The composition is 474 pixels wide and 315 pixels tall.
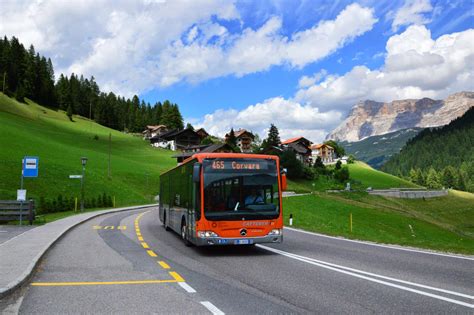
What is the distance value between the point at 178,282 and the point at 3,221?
1793 cm

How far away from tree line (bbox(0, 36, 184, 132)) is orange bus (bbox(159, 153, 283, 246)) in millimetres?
116266

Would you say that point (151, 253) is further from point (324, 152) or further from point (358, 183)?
point (324, 152)

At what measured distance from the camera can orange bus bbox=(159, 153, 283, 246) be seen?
1191 cm

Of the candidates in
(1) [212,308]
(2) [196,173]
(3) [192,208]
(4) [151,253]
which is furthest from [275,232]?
(1) [212,308]

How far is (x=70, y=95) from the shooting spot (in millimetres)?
137500

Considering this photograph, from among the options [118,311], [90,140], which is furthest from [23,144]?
[118,311]

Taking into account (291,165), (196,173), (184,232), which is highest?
(291,165)

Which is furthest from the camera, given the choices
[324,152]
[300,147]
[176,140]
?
[324,152]

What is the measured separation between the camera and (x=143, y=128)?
528 ft

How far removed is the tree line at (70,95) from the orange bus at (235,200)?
116266mm

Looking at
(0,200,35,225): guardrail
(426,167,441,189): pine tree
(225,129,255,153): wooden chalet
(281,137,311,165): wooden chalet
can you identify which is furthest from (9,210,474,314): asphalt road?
(426,167,441,189): pine tree

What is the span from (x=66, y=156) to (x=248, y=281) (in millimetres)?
67074

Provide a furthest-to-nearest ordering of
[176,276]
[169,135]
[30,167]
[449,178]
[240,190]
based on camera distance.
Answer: [449,178] → [169,135] → [30,167] → [240,190] → [176,276]

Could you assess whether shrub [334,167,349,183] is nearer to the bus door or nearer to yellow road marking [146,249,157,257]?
the bus door
